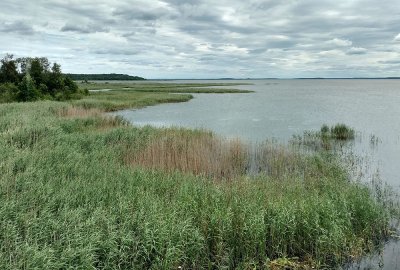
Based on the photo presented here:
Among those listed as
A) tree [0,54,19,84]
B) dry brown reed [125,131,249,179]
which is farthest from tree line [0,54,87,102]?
dry brown reed [125,131,249,179]

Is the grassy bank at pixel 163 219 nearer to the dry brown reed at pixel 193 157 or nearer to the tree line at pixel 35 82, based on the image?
the dry brown reed at pixel 193 157

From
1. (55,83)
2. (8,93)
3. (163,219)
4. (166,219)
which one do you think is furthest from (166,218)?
(55,83)

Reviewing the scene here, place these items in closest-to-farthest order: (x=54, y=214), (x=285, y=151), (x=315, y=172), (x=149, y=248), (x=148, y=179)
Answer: (x=149, y=248) → (x=54, y=214) → (x=148, y=179) → (x=315, y=172) → (x=285, y=151)

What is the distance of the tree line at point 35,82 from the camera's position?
3847 cm

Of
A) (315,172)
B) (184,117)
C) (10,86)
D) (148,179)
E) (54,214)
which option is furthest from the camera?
(10,86)

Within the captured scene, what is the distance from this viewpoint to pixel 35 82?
43.6 meters

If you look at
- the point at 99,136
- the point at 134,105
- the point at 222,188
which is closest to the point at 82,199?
the point at 222,188

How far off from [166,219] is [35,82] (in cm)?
4212

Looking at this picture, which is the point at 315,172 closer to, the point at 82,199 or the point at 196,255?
the point at 196,255

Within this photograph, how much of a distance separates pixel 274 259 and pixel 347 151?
12.4 m

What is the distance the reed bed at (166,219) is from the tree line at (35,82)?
102 feet

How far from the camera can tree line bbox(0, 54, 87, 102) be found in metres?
38.5

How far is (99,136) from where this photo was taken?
15.1 metres

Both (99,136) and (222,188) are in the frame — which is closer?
(222,188)
